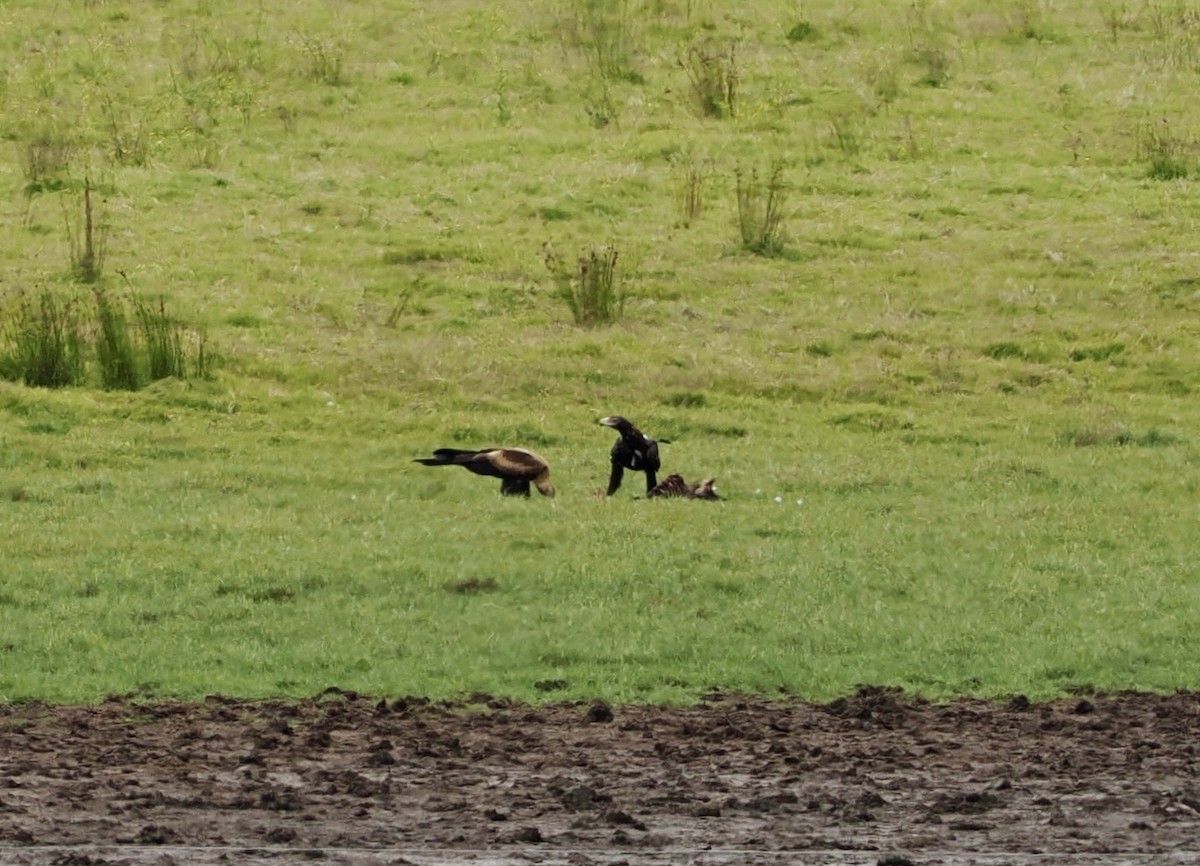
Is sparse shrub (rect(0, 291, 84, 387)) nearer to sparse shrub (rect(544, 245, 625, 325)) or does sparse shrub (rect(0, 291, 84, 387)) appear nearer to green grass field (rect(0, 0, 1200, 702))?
green grass field (rect(0, 0, 1200, 702))

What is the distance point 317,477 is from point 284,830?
731 cm

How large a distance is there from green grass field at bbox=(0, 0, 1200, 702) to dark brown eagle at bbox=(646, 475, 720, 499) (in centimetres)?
49

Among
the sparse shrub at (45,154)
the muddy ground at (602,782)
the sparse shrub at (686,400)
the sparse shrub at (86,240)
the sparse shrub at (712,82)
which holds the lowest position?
the muddy ground at (602,782)

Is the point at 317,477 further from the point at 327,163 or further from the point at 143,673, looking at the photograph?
the point at 327,163

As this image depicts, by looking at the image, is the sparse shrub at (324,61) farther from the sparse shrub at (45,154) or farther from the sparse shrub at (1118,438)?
the sparse shrub at (1118,438)

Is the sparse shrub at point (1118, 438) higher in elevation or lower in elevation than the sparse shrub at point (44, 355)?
lower

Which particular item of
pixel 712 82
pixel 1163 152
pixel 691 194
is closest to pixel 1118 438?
pixel 691 194

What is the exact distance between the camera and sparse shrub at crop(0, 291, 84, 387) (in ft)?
→ 54.0

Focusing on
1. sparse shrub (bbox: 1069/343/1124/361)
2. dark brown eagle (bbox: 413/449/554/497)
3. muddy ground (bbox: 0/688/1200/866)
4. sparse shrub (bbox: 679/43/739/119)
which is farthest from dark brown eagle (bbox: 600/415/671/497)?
sparse shrub (bbox: 679/43/739/119)

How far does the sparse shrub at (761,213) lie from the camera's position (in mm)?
20109

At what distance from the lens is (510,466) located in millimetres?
13375

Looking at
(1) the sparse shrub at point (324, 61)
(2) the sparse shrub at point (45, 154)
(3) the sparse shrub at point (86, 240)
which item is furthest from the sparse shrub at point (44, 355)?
(1) the sparse shrub at point (324, 61)

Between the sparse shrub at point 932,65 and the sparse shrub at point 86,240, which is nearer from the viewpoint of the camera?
the sparse shrub at point 86,240

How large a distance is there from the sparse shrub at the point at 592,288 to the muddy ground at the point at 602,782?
9.42 meters
